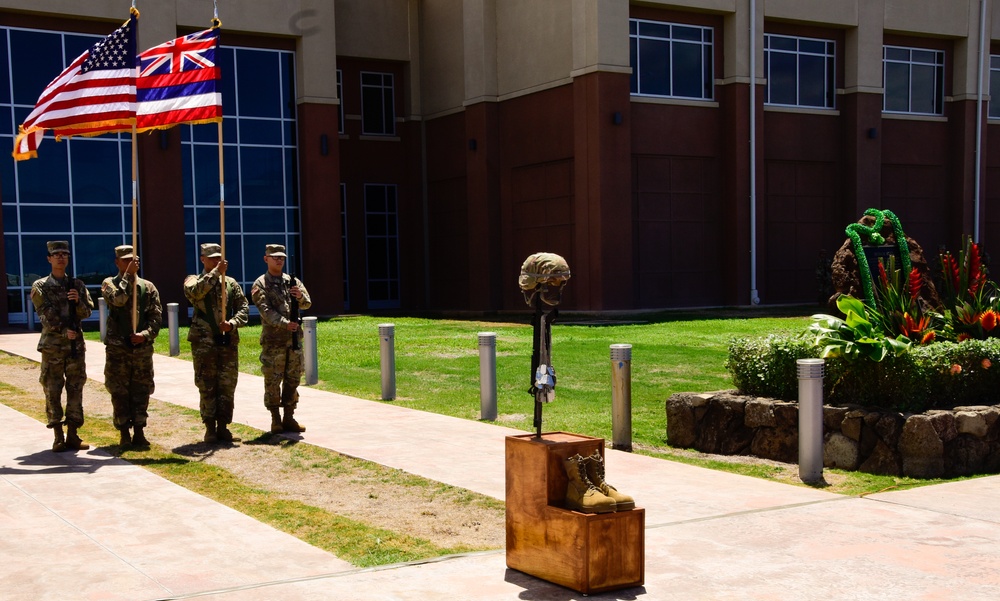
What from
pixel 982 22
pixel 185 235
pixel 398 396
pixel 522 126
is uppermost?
pixel 982 22

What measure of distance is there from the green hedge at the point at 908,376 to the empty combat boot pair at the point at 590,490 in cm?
409

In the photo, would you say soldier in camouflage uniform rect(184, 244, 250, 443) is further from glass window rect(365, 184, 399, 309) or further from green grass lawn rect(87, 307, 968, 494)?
glass window rect(365, 184, 399, 309)

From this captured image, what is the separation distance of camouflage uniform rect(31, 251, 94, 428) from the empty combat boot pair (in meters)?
6.29

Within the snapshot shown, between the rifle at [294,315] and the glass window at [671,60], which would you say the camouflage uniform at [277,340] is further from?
the glass window at [671,60]

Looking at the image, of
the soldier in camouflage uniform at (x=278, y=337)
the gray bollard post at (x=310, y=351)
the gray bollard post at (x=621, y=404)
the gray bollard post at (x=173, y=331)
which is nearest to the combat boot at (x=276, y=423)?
the soldier in camouflage uniform at (x=278, y=337)

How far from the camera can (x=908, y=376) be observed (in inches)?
341

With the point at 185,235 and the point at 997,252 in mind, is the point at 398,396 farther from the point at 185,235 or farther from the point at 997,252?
the point at 997,252

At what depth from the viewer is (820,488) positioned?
8148 mm

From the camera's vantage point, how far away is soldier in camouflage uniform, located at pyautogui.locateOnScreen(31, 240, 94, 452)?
10.0 meters

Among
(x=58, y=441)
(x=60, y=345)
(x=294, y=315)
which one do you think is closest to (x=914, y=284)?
(x=294, y=315)

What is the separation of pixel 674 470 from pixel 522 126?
2399cm

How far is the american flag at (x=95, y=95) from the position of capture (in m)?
10.9

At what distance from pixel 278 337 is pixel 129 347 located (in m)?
1.49

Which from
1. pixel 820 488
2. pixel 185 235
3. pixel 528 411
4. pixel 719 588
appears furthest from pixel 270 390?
pixel 185 235
